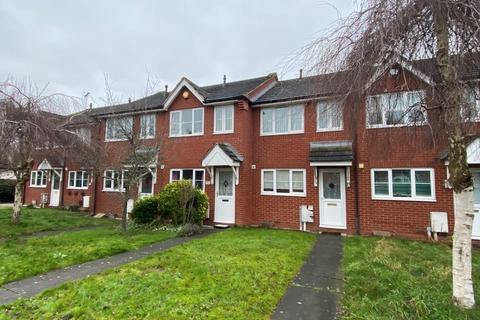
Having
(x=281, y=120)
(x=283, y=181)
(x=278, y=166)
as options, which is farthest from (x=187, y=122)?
(x=283, y=181)

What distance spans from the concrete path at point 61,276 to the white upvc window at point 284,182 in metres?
6.11

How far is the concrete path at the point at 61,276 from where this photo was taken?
484 cm

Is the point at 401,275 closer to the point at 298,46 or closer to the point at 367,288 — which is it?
the point at 367,288

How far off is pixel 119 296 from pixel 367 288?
14.7 ft

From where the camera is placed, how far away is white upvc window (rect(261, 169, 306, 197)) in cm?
1222

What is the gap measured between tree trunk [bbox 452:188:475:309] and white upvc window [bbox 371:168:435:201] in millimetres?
6881

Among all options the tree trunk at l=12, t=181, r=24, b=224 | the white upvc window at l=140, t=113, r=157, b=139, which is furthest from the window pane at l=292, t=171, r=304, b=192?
the tree trunk at l=12, t=181, r=24, b=224

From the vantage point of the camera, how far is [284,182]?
496 inches

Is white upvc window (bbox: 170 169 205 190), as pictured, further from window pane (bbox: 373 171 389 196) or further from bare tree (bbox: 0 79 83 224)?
window pane (bbox: 373 171 389 196)

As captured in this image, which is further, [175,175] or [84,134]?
[175,175]

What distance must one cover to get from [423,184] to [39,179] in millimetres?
24634

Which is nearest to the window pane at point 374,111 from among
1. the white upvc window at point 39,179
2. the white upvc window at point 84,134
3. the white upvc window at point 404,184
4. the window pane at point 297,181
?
the white upvc window at point 404,184

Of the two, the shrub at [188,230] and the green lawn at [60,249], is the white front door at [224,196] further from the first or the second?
the green lawn at [60,249]

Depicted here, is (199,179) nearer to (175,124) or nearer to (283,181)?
(175,124)
